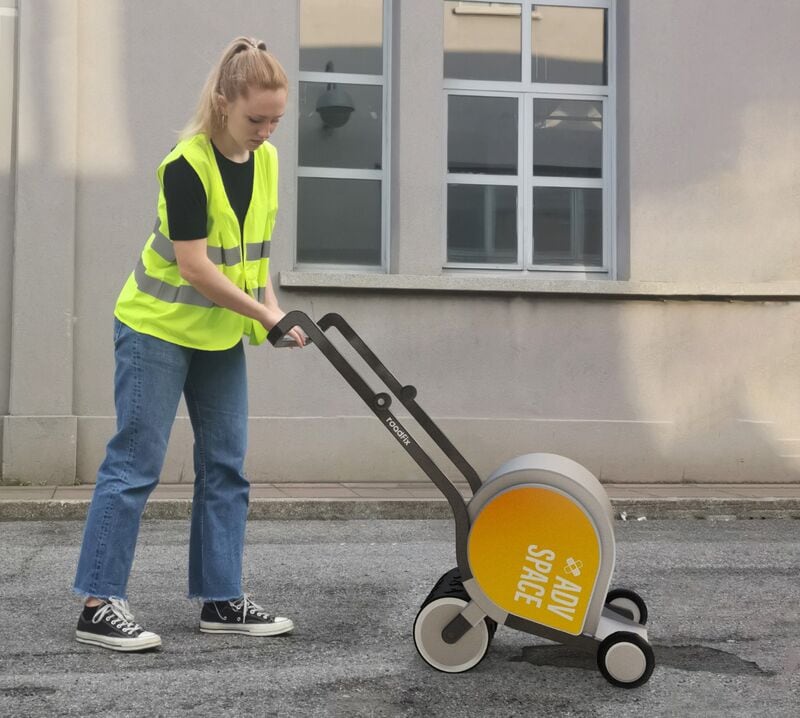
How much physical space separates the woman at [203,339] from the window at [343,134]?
5.12 meters

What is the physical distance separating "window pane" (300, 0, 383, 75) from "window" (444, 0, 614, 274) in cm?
59

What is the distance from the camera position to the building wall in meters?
8.60

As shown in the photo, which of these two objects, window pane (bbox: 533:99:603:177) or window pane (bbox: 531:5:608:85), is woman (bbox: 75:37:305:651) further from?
window pane (bbox: 531:5:608:85)

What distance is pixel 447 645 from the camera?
373 centimetres

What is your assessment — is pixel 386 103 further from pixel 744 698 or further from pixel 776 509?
pixel 744 698

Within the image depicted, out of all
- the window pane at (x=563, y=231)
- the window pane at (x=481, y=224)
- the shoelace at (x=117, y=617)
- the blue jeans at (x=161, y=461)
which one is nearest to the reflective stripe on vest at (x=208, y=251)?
the blue jeans at (x=161, y=461)

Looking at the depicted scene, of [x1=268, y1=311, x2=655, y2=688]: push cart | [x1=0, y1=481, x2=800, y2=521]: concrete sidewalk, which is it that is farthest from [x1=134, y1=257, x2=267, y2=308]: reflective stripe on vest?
[x1=0, y1=481, x2=800, y2=521]: concrete sidewalk

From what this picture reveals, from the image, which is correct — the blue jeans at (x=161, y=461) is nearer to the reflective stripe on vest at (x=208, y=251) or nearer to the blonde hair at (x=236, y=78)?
the reflective stripe on vest at (x=208, y=251)

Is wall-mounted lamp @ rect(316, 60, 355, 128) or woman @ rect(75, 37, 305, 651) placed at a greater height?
wall-mounted lamp @ rect(316, 60, 355, 128)

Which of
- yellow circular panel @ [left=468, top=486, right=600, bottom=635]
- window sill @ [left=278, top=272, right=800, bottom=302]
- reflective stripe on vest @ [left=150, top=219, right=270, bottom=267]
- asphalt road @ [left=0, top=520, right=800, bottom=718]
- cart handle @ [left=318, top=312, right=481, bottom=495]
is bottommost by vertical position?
asphalt road @ [left=0, top=520, right=800, bottom=718]

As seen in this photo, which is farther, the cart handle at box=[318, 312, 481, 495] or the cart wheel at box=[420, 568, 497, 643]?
the cart handle at box=[318, 312, 481, 495]

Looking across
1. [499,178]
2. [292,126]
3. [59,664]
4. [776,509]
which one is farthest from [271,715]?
[499,178]

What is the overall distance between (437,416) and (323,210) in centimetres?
173

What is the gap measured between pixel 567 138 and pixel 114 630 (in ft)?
21.8
